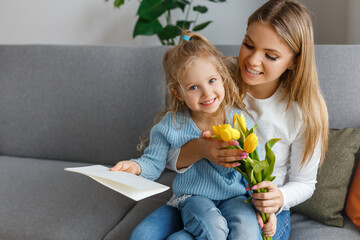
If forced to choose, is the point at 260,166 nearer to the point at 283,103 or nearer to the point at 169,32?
the point at 283,103

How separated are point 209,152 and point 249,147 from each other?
0.70ft

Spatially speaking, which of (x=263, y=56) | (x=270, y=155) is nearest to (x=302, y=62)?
(x=263, y=56)

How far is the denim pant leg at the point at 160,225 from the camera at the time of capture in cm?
121

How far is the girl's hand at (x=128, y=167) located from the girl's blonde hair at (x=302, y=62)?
490 millimetres

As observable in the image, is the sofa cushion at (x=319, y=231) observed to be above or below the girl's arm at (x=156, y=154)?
below

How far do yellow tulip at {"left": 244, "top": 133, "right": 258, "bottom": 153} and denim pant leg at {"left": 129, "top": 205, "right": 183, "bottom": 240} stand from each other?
46 centimetres

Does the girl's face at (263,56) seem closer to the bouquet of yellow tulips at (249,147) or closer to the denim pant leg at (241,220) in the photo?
the bouquet of yellow tulips at (249,147)

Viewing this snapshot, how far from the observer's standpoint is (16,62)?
2117 millimetres

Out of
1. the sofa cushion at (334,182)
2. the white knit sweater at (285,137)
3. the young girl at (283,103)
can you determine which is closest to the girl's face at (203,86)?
the young girl at (283,103)

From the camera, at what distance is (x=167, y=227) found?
4.13 ft

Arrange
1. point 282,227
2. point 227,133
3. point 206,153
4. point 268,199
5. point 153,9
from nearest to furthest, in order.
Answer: point 227,133 < point 268,199 < point 206,153 < point 282,227 < point 153,9

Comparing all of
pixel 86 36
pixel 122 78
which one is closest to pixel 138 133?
pixel 122 78

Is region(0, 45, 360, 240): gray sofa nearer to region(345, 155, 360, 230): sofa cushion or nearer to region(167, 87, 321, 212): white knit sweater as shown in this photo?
region(345, 155, 360, 230): sofa cushion

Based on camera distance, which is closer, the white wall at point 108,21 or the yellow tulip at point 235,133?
the yellow tulip at point 235,133
